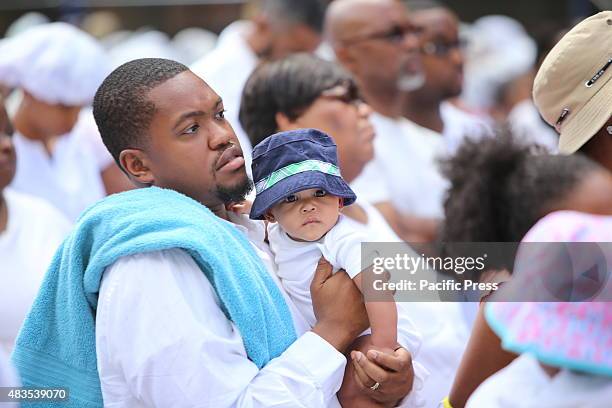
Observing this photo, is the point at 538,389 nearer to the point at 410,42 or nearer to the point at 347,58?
the point at 347,58

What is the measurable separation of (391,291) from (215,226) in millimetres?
376

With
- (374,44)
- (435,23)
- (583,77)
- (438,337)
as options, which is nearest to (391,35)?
(374,44)

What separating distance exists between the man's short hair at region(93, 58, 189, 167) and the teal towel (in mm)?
124

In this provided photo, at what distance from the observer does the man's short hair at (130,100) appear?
196 centimetres

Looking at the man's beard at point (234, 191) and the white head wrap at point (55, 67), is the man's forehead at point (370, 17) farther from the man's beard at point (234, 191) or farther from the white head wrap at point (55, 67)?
the man's beard at point (234, 191)

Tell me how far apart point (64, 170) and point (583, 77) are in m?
2.50

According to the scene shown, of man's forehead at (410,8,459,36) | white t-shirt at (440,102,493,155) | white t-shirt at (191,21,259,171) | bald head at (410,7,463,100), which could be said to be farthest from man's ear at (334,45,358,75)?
man's forehead at (410,8,459,36)

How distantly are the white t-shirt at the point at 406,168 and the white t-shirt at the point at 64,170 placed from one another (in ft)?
3.66

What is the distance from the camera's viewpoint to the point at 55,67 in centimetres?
413

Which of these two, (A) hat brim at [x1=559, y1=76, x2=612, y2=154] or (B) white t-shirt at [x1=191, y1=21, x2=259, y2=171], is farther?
(B) white t-shirt at [x1=191, y1=21, x2=259, y2=171]

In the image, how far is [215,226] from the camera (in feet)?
6.32

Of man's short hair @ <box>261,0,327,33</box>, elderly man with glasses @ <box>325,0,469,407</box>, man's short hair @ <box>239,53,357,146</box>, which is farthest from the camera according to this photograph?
man's short hair @ <box>261,0,327,33</box>

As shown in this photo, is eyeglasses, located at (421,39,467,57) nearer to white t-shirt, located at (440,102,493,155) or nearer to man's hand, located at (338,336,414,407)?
white t-shirt, located at (440,102,493,155)

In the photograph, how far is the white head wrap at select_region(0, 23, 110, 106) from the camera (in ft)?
13.5
